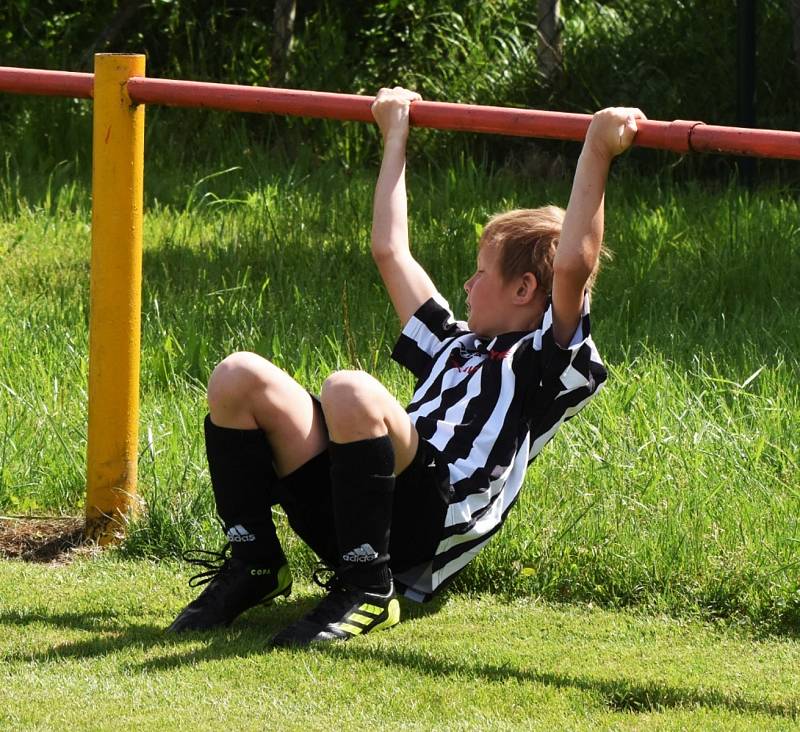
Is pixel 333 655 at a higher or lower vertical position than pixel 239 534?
lower

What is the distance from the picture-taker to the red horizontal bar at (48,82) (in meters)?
3.03

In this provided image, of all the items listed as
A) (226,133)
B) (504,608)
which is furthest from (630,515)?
(226,133)

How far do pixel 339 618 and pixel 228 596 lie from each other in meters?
0.23

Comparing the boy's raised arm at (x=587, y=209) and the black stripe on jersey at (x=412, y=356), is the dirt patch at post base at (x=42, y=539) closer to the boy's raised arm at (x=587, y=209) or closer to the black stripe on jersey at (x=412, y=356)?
the black stripe on jersey at (x=412, y=356)

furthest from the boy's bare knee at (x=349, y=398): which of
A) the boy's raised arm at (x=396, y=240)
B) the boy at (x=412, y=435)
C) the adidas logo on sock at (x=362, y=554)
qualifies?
the boy's raised arm at (x=396, y=240)

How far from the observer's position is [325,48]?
682cm

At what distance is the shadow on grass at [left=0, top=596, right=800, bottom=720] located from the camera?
93.1 inches

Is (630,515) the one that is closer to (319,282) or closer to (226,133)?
(319,282)

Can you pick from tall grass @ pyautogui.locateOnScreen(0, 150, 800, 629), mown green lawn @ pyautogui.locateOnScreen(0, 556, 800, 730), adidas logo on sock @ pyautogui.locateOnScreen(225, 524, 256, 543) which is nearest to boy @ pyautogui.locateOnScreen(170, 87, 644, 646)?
adidas logo on sock @ pyautogui.locateOnScreen(225, 524, 256, 543)

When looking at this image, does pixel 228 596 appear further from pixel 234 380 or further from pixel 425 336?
pixel 425 336

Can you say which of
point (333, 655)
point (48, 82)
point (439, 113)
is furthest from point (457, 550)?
point (48, 82)

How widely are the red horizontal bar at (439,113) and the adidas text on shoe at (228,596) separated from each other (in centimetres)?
88

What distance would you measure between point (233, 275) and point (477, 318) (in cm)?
242

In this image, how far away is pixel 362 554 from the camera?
254 cm
